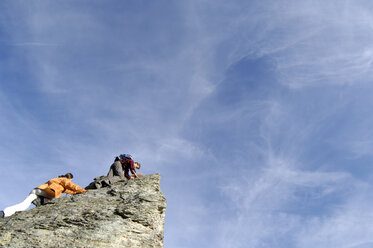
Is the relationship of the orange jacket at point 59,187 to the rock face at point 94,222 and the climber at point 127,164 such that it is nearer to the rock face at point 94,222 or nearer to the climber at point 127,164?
the rock face at point 94,222

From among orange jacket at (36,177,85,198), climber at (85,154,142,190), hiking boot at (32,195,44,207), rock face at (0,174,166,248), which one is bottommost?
rock face at (0,174,166,248)

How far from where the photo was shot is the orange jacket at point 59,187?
12.9 meters

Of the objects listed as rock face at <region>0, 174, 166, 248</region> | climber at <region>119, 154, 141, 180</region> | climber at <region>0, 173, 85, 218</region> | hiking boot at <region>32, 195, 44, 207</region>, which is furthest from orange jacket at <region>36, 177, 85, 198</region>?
climber at <region>119, 154, 141, 180</region>

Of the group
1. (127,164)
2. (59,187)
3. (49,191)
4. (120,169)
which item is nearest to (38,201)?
(49,191)

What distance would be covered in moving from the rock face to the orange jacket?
3.46ft

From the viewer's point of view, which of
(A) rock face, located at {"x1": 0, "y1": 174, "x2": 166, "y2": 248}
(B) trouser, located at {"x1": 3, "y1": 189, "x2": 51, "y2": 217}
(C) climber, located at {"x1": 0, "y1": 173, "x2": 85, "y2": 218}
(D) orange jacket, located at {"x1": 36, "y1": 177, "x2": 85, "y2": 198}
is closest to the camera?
(A) rock face, located at {"x1": 0, "y1": 174, "x2": 166, "y2": 248}

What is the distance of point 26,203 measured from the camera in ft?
39.7

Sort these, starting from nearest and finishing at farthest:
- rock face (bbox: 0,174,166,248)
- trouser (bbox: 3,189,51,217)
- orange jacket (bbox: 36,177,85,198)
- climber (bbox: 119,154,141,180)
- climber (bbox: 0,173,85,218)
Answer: rock face (bbox: 0,174,166,248) → trouser (bbox: 3,189,51,217) → climber (bbox: 0,173,85,218) → orange jacket (bbox: 36,177,85,198) → climber (bbox: 119,154,141,180)

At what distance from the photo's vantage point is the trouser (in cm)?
1120

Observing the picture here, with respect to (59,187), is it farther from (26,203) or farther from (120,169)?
(120,169)

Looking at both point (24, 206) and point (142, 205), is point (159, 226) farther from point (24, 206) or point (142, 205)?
point (24, 206)

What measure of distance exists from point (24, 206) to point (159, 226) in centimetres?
584

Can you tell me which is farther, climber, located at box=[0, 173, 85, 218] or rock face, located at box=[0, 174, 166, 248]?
climber, located at box=[0, 173, 85, 218]

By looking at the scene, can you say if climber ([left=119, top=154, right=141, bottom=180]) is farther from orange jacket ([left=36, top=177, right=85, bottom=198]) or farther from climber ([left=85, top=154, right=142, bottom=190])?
orange jacket ([left=36, top=177, right=85, bottom=198])
